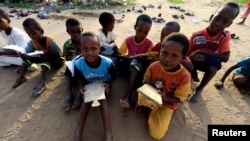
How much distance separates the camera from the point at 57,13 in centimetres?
716

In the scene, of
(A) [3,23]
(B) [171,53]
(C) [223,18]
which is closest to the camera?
(B) [171,53]

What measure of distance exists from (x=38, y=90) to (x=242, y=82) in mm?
3067

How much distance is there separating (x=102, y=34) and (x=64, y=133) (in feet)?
5.17

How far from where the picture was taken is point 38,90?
3.07m

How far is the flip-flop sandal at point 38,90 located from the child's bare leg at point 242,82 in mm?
2978

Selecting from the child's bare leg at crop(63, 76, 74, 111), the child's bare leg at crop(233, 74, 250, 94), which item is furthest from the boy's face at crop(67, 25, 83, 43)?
the child's bare leg at crop(233, 74, 250, 94)

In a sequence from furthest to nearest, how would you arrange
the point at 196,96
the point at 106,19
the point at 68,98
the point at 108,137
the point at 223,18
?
the point at 106,19 → the point at 196,96 → the point at 68,98 → the point at 223,18 → the point at 108,137

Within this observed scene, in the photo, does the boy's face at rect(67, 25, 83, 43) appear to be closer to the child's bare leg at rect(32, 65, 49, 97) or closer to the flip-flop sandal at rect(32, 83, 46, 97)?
the child's bare leg at rect(32, 65, 49, 97)

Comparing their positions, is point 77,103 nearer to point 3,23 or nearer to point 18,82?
point 18,82

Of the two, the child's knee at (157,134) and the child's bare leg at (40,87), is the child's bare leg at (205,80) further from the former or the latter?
the child's bare leg at (40,87)

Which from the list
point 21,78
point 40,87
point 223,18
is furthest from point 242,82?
point 21,78

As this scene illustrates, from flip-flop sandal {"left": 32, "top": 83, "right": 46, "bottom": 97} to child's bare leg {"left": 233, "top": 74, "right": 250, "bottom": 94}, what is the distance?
2.98m

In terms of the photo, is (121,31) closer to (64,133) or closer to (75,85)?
(75,85)

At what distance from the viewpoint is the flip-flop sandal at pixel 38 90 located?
304 centimetres
